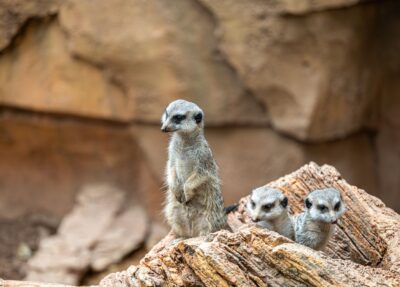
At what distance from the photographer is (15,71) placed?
7.84m

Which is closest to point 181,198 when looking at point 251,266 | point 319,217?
point 319,217

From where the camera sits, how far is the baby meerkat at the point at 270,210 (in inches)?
169

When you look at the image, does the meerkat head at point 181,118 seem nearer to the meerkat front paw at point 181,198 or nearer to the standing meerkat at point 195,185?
the standing meerkat at point 195,185

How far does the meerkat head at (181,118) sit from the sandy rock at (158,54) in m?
2.65

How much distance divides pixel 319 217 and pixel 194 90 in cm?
349

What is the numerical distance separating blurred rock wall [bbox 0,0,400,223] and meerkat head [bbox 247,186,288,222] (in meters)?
2.98

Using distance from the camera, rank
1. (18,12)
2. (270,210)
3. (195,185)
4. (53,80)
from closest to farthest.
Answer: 1. (270,210)
2. (195,185)
3. (18,12)
4. (53,80)

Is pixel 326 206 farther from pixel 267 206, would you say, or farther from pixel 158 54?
pixel 158 54

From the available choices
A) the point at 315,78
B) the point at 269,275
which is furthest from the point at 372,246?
the point at 315,78

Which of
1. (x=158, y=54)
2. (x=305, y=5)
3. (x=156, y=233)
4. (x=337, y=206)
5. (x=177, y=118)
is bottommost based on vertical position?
(x=156, y=233)

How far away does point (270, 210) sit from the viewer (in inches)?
169

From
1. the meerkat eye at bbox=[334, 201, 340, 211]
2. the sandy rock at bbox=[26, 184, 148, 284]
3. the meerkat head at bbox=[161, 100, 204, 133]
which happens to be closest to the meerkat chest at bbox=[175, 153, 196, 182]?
the meerkat head at bbox=[161, 100, 204, 133]

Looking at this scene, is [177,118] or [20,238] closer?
[177,118]

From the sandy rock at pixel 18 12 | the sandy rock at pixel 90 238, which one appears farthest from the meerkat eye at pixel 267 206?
the sandy rock at pixel 18 12
